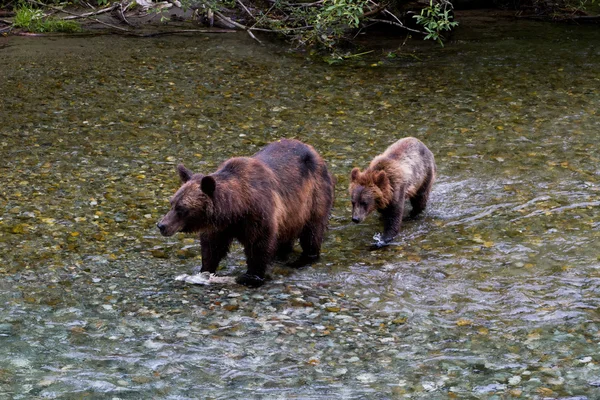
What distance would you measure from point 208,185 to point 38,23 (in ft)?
39.6

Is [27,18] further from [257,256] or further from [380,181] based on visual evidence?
[257,256]

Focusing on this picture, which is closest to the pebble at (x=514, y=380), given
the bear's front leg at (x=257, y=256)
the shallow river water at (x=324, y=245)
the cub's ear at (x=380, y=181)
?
the shallow river water at (x=324, y=245)

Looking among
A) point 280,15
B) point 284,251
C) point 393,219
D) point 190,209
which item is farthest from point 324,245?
point 280,15

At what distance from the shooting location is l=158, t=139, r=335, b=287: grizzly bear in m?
6.93

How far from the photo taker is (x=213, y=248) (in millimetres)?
7406

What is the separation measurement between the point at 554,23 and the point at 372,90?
663 centimetres

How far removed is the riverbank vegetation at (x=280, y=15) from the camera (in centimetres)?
1520

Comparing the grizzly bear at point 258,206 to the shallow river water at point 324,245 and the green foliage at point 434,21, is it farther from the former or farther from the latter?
the green foliage at point 434,21

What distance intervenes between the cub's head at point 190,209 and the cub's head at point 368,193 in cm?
218

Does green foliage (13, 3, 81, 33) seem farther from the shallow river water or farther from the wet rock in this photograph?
the wet rock

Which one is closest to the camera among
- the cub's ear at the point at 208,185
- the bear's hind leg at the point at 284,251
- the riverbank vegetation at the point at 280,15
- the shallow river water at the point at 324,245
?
the shallow river water at the point at 324,245

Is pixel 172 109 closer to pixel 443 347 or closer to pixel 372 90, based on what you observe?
pixel 372 90

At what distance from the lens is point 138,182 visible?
994 centimetres

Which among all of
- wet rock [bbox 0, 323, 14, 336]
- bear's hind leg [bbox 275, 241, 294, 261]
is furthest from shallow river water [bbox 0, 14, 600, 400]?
bear's hind leg [bbox 275, 241, 294, 261]
